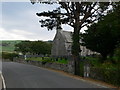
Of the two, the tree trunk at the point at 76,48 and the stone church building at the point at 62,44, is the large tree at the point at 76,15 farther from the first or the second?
the stone church building at the point at 62,44

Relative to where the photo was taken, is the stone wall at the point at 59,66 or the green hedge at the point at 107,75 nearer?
the green hedge at the point at 107,75

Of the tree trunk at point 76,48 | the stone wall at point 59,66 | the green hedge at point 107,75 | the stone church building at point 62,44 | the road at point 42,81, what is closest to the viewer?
the road at point 42,81

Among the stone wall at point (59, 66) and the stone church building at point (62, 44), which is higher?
the stone church building at point (62, 44)

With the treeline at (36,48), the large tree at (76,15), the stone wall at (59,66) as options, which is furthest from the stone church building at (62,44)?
the large tree at (76,15)

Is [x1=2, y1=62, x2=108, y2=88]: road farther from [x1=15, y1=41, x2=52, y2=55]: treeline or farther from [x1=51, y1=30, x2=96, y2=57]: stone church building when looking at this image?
[x1=15, y1=41, x2=52, y2=55]: treeline

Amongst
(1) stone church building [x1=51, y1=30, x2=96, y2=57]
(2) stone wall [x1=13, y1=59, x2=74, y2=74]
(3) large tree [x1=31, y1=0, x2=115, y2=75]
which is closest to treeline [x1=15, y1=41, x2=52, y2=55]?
(1) stone church building [x1=51, y1=30, x2=96, y2=57]

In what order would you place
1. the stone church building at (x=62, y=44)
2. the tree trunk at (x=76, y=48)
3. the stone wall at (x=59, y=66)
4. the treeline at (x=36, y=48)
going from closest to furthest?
the tree trunk at (x=76, y=48) → the stone wall at (x=59, y=66) → the stone church building at (x=62, y=44) → the treeline at (x=36, y=48)

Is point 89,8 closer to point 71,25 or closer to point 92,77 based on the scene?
point 71,25

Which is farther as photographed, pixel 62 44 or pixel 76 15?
pixel 62 44

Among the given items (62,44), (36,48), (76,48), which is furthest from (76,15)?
(36,48)

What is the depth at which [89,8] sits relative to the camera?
2611 centimetres

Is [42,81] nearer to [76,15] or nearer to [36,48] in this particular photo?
[76,15]

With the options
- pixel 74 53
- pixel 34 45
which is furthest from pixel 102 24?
pixel 34 45

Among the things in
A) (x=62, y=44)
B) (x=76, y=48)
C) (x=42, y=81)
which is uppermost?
(x=62, y=44)
